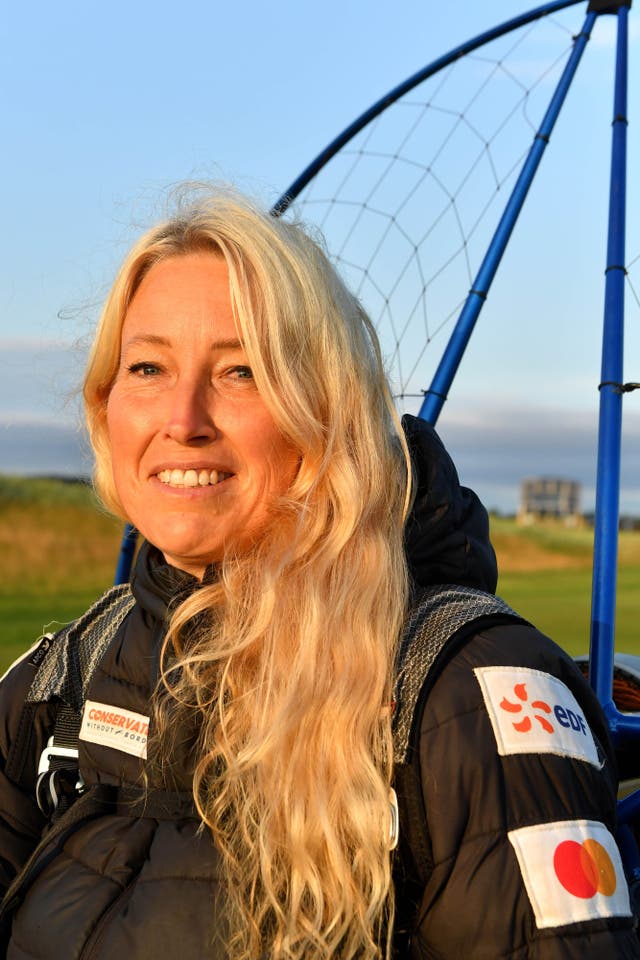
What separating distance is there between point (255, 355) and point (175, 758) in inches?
24.6

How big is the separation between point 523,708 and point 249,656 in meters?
0.43

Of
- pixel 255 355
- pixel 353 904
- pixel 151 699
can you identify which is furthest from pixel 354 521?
pixel 353 904

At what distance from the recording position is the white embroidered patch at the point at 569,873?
3.73ft

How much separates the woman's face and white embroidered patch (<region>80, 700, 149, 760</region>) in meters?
0.27

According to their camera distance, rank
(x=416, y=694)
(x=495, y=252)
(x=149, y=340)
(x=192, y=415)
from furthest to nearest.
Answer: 1. (x=495, y=252)
2. (x=149, y=340)
3. (x=192, y=415)
4. (x=416, y=694)

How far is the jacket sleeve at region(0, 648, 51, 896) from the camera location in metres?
1.73

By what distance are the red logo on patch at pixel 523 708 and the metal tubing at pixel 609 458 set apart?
0.87 meters

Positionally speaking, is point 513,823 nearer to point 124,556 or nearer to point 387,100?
point 124,556

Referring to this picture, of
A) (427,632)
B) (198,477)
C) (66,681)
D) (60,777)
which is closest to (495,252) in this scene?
(198,477)

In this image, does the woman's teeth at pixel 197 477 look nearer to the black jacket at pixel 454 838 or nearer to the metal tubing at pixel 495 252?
the black jacket at pixel 454 838

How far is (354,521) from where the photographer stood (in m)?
1.45

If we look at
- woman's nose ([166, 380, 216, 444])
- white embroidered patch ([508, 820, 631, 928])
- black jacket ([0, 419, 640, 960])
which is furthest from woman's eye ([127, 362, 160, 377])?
white embroidered patch ([508, 820, 631, 928])

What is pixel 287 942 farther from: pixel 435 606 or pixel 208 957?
pixel 435 606

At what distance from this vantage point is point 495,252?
2568 millimetres
